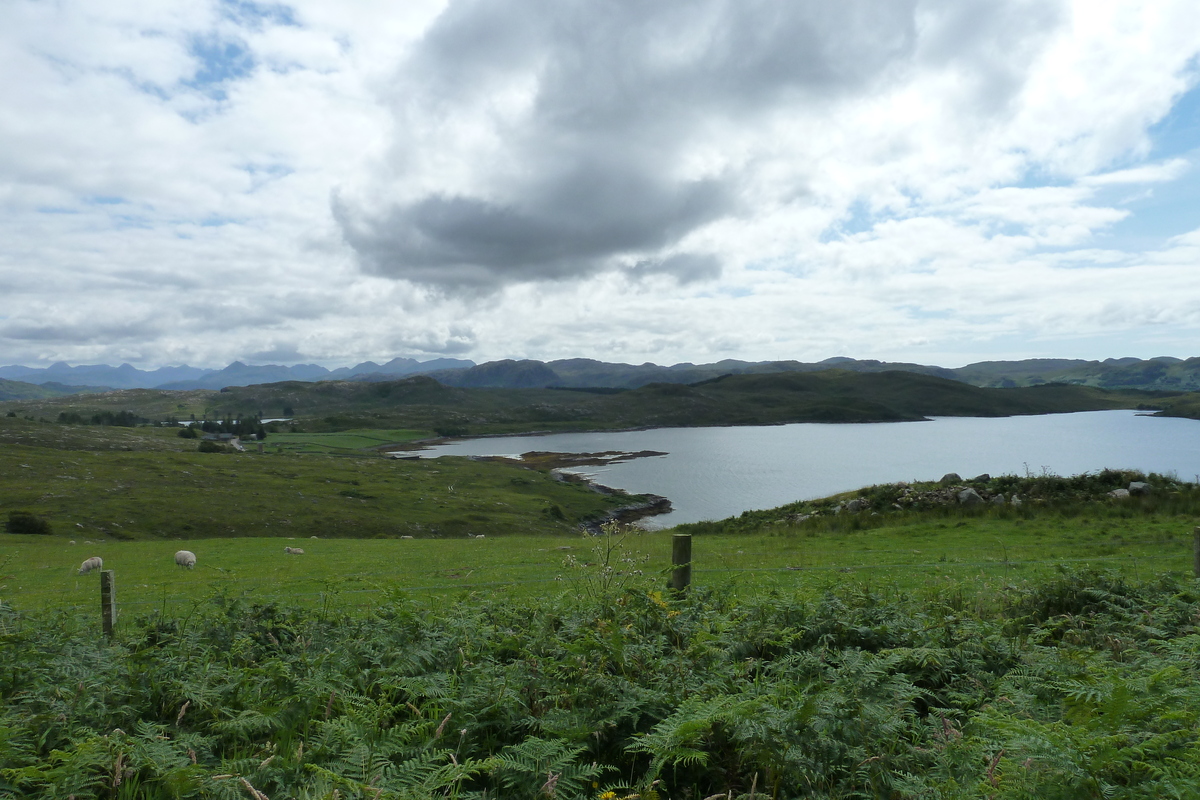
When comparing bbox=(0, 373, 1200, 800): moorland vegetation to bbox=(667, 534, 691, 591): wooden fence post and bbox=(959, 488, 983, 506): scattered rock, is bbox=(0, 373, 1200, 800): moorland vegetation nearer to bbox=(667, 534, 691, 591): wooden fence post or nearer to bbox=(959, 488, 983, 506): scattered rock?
bbox=(667, 534, 691, 591): wooden fence post

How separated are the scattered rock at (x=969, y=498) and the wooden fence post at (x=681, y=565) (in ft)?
71.5

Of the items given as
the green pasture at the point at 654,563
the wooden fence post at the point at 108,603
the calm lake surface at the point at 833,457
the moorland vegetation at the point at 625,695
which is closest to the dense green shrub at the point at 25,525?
the green pasture at the point at 654,563

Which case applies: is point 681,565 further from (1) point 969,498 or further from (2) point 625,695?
(1) point 969,498

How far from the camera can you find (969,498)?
86.7 feet

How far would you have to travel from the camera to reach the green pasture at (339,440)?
133500 mm

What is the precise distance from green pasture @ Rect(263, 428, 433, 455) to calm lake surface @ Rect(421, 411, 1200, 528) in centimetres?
1834

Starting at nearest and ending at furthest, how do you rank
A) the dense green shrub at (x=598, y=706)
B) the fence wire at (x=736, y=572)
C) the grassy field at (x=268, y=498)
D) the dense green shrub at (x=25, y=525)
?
the dense green shrub at (x=598, y=706), the fence wire at (x=736, y=572), the dense green shrub at (x=25, y=525), the grassy field at (x=268, y=498)

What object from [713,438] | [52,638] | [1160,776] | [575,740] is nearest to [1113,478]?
[1160,776]

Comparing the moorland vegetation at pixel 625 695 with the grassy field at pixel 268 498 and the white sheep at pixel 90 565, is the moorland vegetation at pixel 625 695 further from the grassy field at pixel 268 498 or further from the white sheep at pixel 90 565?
the grassy field at pixel 268 498

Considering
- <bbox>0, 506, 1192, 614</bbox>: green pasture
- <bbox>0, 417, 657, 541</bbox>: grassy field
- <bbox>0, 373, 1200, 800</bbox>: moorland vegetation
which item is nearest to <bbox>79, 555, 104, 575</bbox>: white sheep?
<bbox>0, 506, 1192, 614</bbox>: green pasture

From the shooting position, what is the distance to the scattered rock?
85.9 feet

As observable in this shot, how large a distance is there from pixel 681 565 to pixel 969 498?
22.8 metres

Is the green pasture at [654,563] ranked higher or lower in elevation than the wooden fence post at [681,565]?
lower

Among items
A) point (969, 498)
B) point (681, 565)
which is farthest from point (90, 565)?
point (969, 498)
